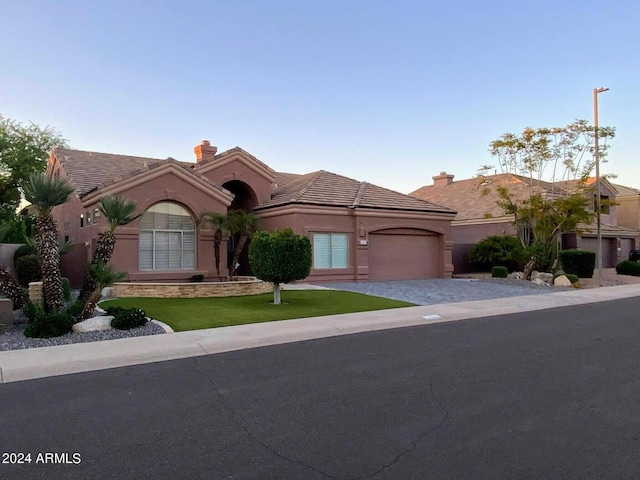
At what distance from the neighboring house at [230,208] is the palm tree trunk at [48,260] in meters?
7.14

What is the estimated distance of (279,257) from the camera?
48.3ft

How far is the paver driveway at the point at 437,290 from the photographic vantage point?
17.8 metres

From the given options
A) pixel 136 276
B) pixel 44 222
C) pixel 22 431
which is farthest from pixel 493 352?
pixel 136 276

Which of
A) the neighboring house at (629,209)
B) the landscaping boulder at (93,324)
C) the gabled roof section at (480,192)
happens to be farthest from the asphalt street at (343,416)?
the neighboring house at (629,209)

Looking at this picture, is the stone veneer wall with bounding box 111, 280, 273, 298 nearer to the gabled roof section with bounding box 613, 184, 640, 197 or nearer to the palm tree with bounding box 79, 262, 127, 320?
the palm tree with bounding box 79, 262, 127, 320

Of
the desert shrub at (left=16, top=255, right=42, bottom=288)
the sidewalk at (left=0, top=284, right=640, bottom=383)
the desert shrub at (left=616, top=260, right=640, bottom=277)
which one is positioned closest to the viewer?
the sidewalk at (left=0, top=284, right=640, bottom=383)

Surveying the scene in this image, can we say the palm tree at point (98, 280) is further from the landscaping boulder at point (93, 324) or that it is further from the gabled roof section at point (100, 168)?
the gabled roof section at point (100, 168)

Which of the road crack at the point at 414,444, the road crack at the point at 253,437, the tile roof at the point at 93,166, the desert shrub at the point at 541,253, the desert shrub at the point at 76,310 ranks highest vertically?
the tile roof at the point at 93,166

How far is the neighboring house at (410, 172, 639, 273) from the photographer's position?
2995 centimetres

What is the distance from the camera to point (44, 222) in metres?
11.6

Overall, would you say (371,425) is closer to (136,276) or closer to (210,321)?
(210,321)

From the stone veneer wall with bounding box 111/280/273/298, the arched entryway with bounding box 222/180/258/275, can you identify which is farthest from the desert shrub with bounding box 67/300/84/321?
the arched entryway with bounding box 222/180/258/275

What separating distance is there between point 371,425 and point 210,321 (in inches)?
304

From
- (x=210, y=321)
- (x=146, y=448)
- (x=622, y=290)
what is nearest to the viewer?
(x=146, y=448)
